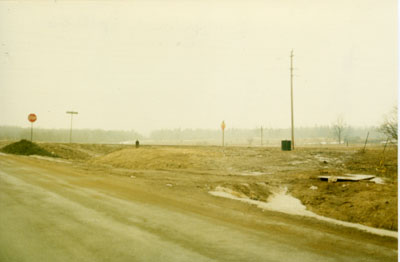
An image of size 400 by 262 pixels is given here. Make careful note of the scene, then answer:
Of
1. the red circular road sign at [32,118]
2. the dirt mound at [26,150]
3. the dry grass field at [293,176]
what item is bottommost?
the dry grass field at [293,176]

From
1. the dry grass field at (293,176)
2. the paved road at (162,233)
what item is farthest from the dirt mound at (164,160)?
the paved road at (162,233)

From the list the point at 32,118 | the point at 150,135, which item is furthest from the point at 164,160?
the point at 150,135

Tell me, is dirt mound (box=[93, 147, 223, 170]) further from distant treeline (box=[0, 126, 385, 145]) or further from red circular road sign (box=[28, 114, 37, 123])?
distant treeline (box=[0, 126, 385, 145])

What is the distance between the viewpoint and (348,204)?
9.78 m

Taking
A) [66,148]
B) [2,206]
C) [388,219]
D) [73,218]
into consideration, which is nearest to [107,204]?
[73,218]

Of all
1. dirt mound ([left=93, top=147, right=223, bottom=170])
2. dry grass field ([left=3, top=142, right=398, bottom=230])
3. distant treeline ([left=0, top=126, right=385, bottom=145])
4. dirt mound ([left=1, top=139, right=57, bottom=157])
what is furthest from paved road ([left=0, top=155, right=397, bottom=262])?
distant treeline ([left=0, top=126, right=385, bottom=145])

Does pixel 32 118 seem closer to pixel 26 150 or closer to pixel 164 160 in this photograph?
pixel 26 150

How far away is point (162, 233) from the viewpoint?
5.75 meters

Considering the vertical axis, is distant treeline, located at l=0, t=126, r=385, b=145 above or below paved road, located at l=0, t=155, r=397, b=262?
above

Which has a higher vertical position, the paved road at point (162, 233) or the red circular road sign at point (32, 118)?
the red circular road sign at point (32, 118)

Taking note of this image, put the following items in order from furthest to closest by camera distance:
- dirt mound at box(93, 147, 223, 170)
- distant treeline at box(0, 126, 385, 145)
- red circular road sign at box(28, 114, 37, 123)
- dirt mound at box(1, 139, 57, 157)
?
distant treeline at box(0, 126, 385, 145)
red circular road sign at box(28, 114, 37, 123)
dirt mound at box(1, 139, 57, 157)
dirt mound at box(93, 147, 223, 170)

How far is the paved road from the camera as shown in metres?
4.75

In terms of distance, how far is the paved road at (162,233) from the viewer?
475 cm

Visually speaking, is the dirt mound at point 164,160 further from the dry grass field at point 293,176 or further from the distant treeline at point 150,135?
the distant treeline at point 150,135
